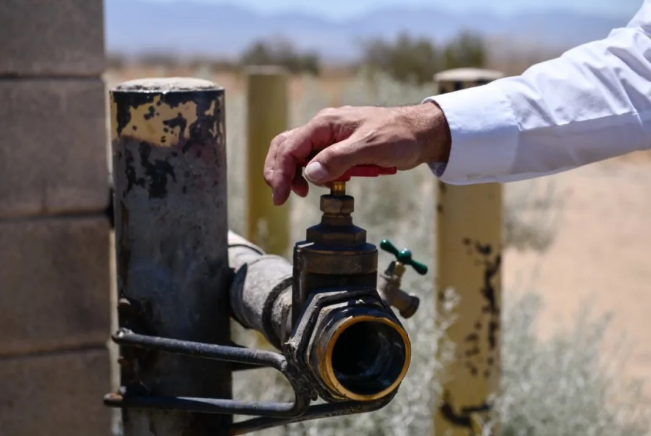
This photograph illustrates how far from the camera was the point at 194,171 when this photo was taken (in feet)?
4.69

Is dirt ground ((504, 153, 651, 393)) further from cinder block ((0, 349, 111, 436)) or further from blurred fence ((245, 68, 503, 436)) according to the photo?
cinder block ((0, 349, 111, 436))

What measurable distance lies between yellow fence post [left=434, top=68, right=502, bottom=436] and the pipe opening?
128 centimetres

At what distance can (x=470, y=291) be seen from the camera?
253cm

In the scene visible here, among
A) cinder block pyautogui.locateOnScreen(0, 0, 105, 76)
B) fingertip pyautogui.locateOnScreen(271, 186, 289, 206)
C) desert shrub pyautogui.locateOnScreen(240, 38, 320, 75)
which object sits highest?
desert shrub pyautogui.locateOnScreen(240, 38, 320, 75)

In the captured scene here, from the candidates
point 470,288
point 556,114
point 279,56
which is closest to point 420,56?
point 279,56

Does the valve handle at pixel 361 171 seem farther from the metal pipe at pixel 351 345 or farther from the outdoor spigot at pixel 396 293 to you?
the outdoor spigot at pixel 396 293

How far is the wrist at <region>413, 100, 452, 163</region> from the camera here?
1303 millimetres

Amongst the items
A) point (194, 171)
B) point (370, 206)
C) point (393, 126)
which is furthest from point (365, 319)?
point (370, 206)

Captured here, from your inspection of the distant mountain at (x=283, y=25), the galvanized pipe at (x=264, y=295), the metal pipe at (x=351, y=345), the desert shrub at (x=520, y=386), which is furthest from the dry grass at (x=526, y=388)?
the distant mountain at (x=283, y=25)

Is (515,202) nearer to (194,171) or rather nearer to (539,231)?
(539,231)

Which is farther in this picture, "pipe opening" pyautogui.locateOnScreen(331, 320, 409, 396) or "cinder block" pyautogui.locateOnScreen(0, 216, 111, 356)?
"cinder block" pyautogui.locateOnScreen(0, 216, 111, 356)

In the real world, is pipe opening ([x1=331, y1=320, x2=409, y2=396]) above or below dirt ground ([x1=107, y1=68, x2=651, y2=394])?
above

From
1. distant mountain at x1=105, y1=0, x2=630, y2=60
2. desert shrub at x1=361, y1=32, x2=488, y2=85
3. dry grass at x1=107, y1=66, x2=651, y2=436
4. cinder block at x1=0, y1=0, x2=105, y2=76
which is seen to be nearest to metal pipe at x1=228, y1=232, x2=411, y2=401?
cinder block at x1=0, y1=0, x2=105, y2=76

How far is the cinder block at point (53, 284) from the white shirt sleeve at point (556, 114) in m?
0.85
